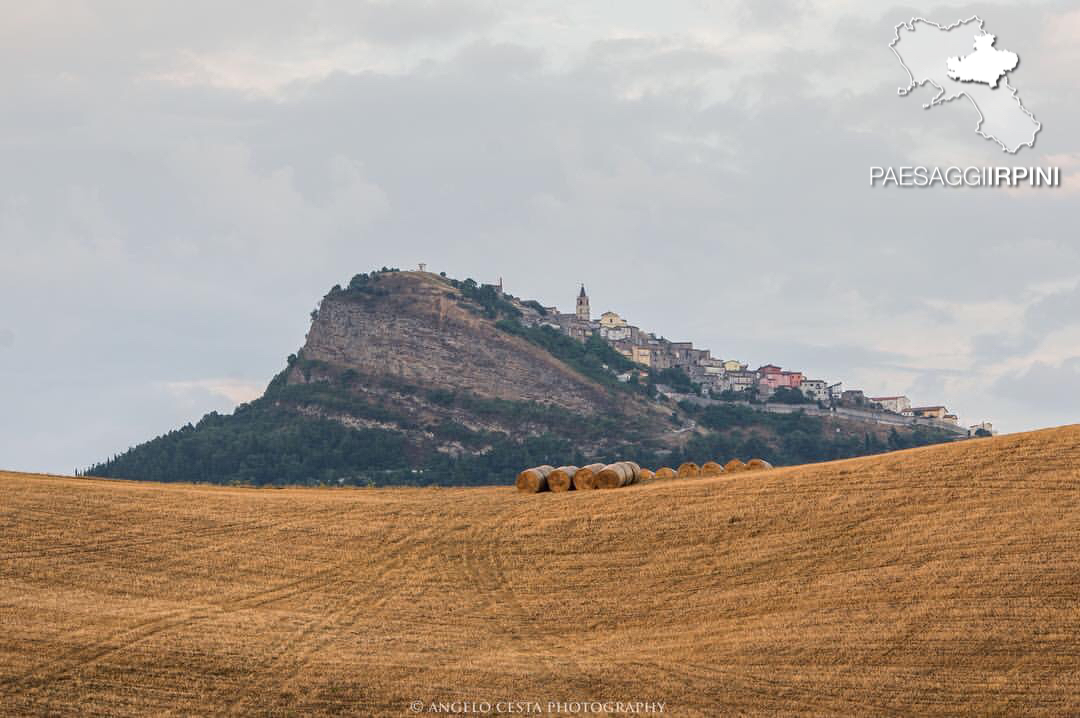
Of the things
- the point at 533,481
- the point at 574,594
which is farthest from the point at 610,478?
the point at 574,594

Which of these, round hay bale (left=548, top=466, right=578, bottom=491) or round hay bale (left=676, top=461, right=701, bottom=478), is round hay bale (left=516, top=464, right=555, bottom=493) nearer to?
round hay bale (left=548, top=466, right=578, bottom=491)

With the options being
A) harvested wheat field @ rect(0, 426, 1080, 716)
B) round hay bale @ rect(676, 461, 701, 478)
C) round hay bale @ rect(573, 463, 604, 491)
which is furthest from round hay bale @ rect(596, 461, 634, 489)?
round hay bale @ rect(676, 461, 701, 478)

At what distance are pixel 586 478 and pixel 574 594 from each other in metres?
10.3

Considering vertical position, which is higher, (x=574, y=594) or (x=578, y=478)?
(x=578, y=478)

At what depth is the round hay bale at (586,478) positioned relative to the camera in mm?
46562

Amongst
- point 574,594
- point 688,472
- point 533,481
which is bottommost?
point 574,594

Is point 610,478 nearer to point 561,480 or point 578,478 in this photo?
point 578,478

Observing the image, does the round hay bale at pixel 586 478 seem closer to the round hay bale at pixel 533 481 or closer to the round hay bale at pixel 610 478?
the round hay bale at pixel 610 478

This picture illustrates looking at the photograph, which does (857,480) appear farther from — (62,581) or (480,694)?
(62,581)

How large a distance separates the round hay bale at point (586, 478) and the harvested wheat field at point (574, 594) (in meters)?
0.63

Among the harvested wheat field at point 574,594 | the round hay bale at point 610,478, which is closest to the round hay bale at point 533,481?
the harvested wheat field at point 574,594

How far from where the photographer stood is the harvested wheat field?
1152 inches

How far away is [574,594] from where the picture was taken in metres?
36.7

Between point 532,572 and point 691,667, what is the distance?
7934mm
